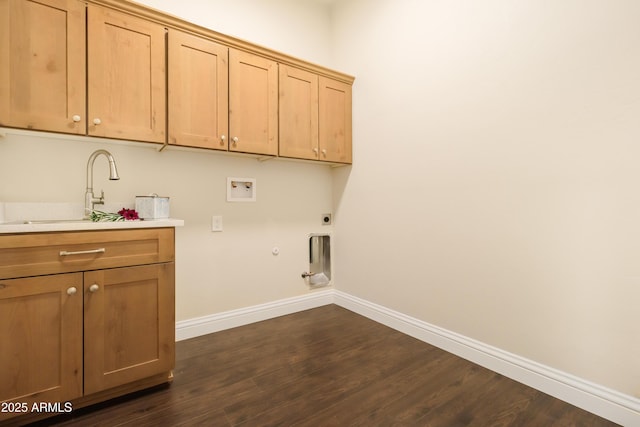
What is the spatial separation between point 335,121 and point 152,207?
1744mm

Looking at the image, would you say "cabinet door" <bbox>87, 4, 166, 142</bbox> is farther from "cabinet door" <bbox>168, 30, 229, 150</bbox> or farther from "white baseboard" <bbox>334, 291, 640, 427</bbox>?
"white baseboard" <bbox>334, 291, 640, 427</bbox>

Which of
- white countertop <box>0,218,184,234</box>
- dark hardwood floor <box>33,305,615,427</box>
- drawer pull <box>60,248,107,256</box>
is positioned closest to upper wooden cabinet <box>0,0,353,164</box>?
white countertop <box>0,218,184,234</box>

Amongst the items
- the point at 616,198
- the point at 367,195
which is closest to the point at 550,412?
the point at 616,198

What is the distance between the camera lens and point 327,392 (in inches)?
65.3

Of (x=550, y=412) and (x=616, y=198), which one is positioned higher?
(x=616, y=198)

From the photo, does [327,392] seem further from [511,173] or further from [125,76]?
[125,76]

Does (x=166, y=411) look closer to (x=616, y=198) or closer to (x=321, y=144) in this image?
(x=321, y=144)

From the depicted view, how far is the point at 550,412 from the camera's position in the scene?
150 centimetres

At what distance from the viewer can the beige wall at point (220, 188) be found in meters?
1.85

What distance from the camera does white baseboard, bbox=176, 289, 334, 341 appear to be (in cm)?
233

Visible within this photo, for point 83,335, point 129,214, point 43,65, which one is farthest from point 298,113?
point 83,335

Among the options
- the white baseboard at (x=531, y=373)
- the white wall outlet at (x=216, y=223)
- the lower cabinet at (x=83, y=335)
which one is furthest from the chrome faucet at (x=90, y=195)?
the white baseboard at (x=531, y=373)

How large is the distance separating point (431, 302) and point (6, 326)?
2.47m

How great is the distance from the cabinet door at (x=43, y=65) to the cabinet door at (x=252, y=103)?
2.90 ft
